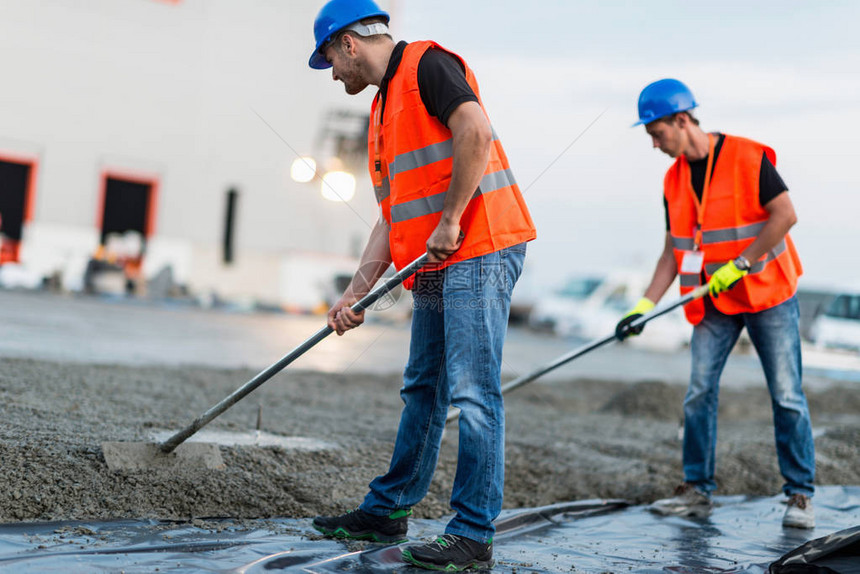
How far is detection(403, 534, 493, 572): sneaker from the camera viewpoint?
8.31 ft

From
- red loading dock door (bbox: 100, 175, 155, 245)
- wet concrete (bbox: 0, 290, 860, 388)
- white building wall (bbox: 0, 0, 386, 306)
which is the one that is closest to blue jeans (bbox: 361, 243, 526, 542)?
wet concrete (bbox: 0, 290, 860, 388)

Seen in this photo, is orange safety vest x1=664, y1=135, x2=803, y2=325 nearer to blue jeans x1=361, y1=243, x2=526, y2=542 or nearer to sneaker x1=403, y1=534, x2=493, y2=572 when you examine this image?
blue jeans x1=361, y1=243, x2=526, y2=542

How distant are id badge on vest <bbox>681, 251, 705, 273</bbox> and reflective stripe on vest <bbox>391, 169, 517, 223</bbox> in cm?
144

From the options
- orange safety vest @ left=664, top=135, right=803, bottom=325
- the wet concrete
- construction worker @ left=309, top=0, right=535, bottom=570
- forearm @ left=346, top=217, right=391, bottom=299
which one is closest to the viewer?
construction worker @ left=309, top=0, right=535, bottom=570

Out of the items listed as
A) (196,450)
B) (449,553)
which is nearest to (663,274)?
(449,553)

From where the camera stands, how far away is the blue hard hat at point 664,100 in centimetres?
368

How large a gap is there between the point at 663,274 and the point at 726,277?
53cm

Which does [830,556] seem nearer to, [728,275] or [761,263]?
[728,275]

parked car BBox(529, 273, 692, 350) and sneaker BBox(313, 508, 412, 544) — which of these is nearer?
sneaker BBox(313, 508, 412, 544)

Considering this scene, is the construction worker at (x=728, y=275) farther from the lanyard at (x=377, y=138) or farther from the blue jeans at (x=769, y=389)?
the lanyard at (x=377, y=138)

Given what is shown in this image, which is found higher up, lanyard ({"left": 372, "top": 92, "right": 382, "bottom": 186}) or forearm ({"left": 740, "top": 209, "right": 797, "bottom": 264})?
lanyard ({"left": 372, "top": 92, "right": 382, "bottom": 186})

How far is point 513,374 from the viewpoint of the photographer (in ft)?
30.7

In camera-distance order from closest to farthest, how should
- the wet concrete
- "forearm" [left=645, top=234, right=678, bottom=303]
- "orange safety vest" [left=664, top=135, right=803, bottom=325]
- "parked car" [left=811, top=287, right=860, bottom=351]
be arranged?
"orange safety vest" [left=664, top=135, right=803, bottom=325], "forearm" [left=645, top=234, right=678, bottom=303], the wet concrete, "parked car" [left=811, top=287, right=860, bottom=351]

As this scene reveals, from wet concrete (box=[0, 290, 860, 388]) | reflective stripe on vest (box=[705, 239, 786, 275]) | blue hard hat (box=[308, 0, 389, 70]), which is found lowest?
wet concrete (box=[0, 290, 860, 388])
